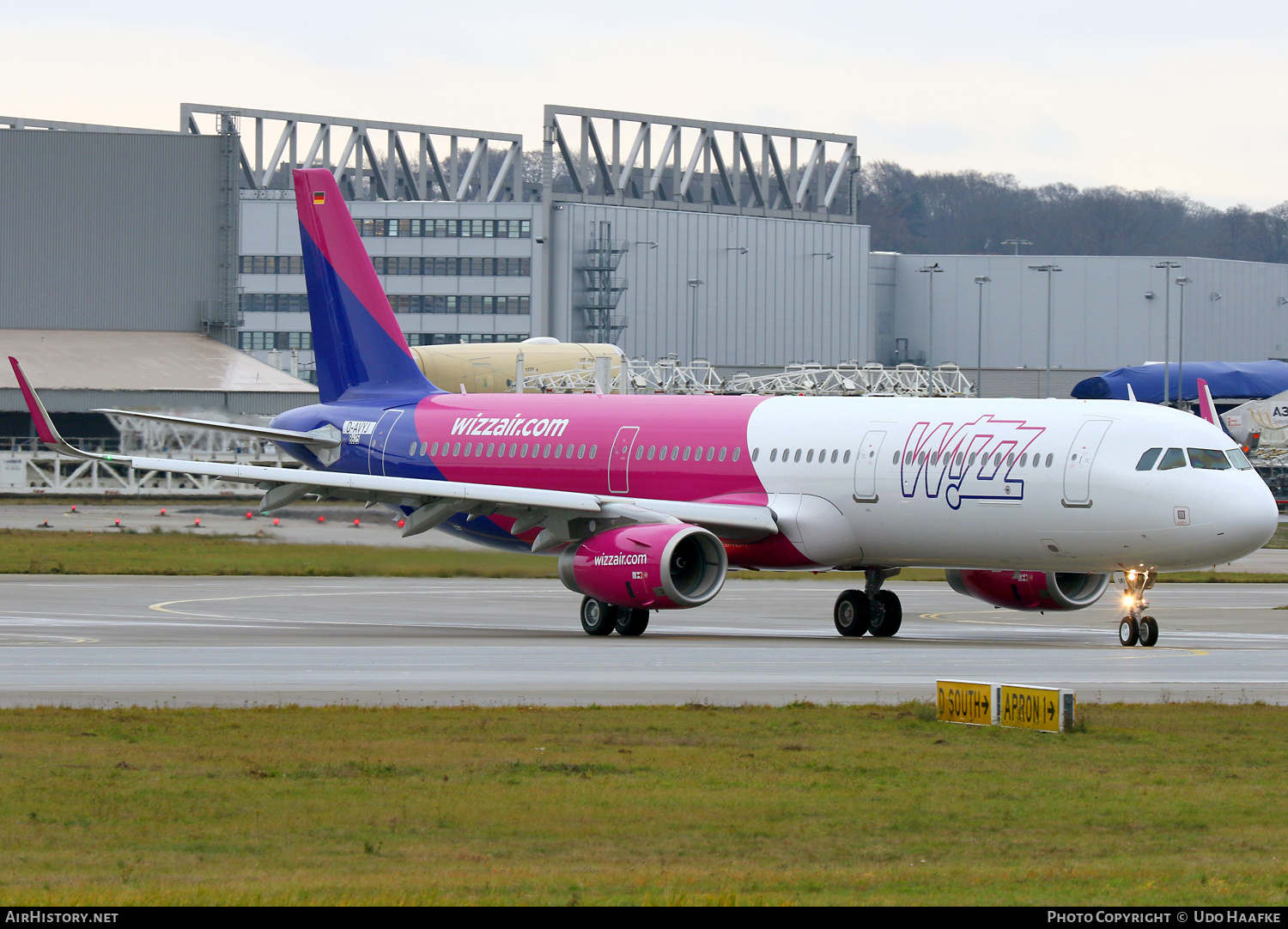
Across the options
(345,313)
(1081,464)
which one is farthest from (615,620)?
(345,313)

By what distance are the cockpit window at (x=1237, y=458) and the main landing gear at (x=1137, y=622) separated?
223cm

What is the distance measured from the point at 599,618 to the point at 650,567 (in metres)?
2.48

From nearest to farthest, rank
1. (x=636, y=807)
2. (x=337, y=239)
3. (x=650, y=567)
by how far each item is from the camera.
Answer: (x=636, y=807) < (x=650, y=567) < (x=337, y=239)

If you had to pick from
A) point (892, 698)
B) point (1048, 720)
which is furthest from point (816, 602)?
point (1048, 720)

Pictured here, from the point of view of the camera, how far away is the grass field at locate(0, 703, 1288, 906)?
11719mm

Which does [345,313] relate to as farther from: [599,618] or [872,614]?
[872,614]

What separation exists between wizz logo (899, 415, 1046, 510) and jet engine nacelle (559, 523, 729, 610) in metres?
3.70

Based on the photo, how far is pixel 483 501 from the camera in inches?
1300

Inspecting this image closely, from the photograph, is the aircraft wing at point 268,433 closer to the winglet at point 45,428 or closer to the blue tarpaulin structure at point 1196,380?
the winglet at point 45,428

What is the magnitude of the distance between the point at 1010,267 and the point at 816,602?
97853 mm

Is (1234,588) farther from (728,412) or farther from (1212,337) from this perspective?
(1212,337)

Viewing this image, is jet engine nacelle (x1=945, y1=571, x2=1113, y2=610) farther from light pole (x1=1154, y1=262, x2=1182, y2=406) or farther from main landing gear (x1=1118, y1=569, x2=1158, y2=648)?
light pole (x1=1154, y1=262, x2=1182, y2=406)

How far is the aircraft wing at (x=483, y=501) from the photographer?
32.7 metres
